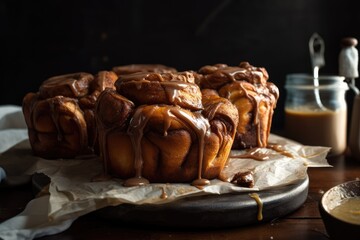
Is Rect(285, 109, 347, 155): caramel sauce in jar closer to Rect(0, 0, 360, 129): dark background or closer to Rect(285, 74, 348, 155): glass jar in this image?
Rect(285, 74, 348, 155): glass jar

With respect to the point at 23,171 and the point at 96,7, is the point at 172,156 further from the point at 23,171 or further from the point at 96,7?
the point at 96,7

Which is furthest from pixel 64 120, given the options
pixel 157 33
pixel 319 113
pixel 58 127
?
pixel 157 33

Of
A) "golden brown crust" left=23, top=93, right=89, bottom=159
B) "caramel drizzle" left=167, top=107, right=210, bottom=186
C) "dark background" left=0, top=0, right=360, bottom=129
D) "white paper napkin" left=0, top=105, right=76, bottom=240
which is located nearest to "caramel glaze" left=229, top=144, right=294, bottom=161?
"caramel drizzle" left=167, top=107, right=210, bottom=186

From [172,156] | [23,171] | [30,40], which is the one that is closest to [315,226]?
[172,156]

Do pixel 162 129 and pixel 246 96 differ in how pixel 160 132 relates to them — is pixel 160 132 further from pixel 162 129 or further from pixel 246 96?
pixel 246 96

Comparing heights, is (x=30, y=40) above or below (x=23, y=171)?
above

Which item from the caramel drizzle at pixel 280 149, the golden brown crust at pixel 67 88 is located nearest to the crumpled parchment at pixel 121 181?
the caramel drizzle at pixel 280 149
